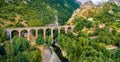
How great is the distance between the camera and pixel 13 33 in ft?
271

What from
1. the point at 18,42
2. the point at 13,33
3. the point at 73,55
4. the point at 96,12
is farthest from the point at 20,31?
the point at 96,12

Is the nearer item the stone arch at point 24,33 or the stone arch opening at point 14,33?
the stone arch opening at point 14,33

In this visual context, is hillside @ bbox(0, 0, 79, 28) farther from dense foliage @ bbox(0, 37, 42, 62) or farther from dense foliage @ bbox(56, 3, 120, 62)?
dense foliage @ bbox(0, 37, 42, 62)

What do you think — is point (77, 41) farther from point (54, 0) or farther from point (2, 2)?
point (54, 0)

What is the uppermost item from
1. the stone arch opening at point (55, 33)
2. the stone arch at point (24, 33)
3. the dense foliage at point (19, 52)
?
the dense foliage at point (19, 52)

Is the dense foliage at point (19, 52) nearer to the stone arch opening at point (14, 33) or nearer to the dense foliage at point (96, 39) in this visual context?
the dense foliage at point (96, 39)

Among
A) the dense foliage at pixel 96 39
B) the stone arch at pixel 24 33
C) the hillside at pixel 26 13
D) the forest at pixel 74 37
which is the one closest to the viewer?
the dense foliage at pixel 96 39

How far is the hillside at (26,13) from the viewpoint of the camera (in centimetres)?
9242

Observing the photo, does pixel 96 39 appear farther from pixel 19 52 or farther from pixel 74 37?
pixel 19 52

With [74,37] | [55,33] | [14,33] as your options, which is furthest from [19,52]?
[55,33]

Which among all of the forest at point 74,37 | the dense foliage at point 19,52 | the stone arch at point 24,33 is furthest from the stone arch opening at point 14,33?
the dense foliage at point 19,52

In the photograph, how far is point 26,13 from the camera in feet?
332

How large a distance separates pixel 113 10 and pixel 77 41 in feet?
151

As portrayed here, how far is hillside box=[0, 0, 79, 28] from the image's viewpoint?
9242 cm
